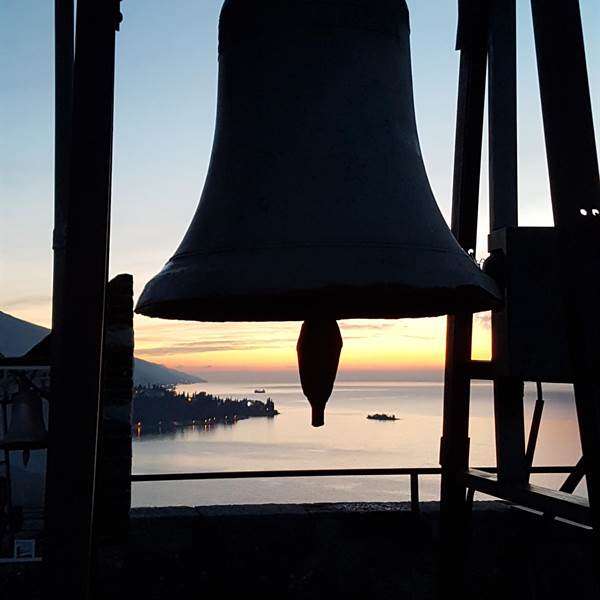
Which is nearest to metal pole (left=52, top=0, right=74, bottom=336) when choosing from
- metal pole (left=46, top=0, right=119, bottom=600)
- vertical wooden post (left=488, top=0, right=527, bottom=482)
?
metal pole (left=46, top=0, right=119, bottom=600)

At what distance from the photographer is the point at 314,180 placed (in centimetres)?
162

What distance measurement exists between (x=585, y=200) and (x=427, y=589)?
2.47 m

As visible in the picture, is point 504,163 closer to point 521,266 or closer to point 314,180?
point 521,266

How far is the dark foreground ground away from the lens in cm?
352

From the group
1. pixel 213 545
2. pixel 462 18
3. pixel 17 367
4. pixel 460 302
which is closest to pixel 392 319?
pixel 460 302

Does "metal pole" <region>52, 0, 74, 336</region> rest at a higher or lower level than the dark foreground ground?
higher

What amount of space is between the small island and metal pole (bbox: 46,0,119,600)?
78.3m

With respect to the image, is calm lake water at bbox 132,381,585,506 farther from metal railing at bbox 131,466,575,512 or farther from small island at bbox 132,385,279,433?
metal railing at bbox 131,466,575,512

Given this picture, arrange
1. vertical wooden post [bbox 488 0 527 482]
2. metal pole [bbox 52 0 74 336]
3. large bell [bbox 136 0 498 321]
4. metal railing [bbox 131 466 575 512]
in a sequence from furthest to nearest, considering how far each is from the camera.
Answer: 1. metal railing [bbox 131 466 575 512]
2. vertical wooden post [bbox 488 0 527 482]
3. metal pole [bbox 52 0 74 336]
4. large bell [bbox 136 0 498 321]

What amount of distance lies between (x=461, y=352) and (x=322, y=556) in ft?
5.30

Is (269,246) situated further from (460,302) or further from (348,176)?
(460,302)

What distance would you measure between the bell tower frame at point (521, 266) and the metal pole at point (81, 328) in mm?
976

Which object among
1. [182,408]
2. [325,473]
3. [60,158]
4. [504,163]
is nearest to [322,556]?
[325,473]

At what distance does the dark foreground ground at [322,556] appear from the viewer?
11.6 ft
